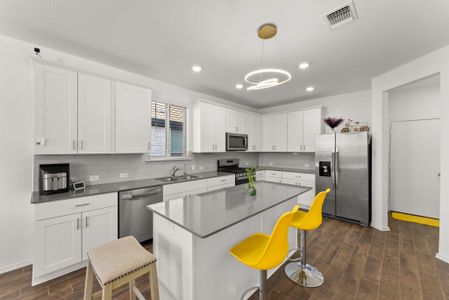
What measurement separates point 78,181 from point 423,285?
14.5 ft

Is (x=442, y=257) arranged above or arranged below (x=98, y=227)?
below

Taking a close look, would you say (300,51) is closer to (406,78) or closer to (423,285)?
(406,78)

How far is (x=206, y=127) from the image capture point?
4016 mm

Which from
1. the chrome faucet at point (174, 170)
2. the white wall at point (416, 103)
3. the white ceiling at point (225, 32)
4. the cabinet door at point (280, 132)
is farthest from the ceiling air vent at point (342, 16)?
the chrome faucet at point (174, 170)

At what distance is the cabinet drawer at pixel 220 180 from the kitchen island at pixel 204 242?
65.5 inches

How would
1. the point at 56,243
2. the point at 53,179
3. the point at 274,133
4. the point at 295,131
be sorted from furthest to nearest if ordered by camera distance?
the point at 274,133 → the point at 295,131 → the point at 53,179 → the point at 56,243

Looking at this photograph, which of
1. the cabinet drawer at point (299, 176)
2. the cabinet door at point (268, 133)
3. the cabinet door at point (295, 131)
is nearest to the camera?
the cabinet drawer at point (299, 176)

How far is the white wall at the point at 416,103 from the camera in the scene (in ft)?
12.0

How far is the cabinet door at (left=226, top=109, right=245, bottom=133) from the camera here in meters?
4.47

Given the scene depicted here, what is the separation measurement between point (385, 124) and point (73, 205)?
4.99 meters

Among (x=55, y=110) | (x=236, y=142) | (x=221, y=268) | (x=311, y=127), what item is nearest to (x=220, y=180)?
(x=236, y=142)

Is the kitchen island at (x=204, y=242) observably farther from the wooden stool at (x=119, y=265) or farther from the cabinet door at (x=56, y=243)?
the cabinet door at (x=56, y=243)

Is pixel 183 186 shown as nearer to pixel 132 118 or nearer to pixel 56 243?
pixel 132 118

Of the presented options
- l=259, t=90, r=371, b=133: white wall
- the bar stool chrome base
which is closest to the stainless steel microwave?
l=259, t=90, r=371, b=133: white wall
